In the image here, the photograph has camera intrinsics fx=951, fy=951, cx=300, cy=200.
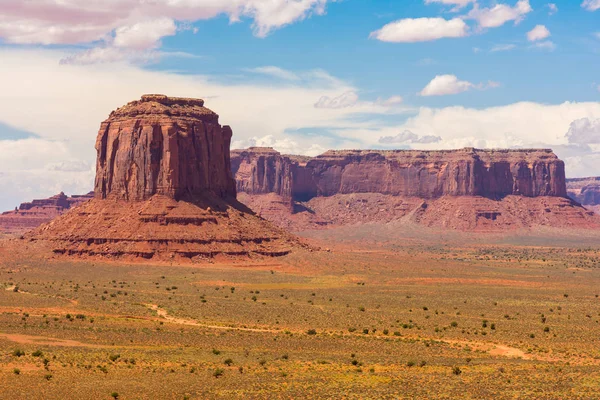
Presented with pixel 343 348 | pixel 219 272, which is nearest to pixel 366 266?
pixel 219 272

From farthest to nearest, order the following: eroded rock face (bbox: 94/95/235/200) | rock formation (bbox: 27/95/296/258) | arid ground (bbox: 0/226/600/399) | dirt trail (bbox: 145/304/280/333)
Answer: eroded rock face (bbox: 94/95/235/200) → rock formation (bbox: 27/95/296/258) → dirt trail (bbox: 145/304/280/333) → arid ground (bbox: 0/226/600/399)

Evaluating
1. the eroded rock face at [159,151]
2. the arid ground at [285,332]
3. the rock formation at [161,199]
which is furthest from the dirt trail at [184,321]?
the eroded rock face at [159,151]

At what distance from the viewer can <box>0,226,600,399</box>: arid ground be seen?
48.8m

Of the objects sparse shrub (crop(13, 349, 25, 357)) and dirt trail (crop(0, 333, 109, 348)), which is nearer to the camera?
sparse shrub (crop(13, 349, 25, 357))

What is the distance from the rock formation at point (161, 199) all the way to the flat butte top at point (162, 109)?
0.15 meters

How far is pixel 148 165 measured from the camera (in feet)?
452

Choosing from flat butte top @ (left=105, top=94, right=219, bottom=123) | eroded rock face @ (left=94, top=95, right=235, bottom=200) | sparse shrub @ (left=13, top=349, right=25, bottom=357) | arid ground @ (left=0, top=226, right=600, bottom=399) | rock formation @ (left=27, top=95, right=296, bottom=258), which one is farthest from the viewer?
flat butte top @ (left=105, top=94, right=219, bottom=123)

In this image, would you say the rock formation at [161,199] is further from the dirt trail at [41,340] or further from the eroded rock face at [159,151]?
the dirt trail at [41,340]

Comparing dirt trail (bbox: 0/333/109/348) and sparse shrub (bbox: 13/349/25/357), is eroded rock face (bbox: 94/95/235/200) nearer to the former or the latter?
dirt trail (bbox: 0/333/109/348)

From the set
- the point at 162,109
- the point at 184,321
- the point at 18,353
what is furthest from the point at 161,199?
the point at 18,353

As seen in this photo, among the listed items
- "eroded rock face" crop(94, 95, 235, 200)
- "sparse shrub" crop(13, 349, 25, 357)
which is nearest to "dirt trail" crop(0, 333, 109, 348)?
"sparse shrub" crop(13, 349, 25, 357)

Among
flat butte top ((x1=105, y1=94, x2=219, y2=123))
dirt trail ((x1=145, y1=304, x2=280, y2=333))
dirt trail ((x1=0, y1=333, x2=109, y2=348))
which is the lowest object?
dirt trail ((x1=145, y1=304, x2=280, y2=333))

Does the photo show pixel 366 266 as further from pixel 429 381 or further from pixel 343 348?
Answer: pixel 429 381

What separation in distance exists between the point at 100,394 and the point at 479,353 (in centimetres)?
2624
